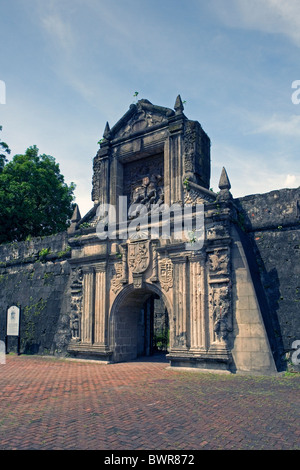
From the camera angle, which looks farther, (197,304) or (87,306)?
(87,306)

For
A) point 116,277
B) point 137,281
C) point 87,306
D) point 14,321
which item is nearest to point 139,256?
point 137,281

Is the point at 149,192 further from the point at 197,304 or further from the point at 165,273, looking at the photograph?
the point at 197,304

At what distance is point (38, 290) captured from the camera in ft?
55.7

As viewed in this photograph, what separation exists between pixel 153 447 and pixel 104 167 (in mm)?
11734

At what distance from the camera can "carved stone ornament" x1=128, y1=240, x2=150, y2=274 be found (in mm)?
12609

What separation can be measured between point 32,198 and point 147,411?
19943 millimetres

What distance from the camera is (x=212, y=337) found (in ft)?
35.6

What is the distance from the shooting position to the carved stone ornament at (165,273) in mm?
12070

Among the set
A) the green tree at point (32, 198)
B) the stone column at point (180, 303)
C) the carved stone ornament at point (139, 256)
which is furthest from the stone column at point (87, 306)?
the green tree at point (32, 198)

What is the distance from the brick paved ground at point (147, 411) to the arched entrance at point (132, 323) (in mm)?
2582

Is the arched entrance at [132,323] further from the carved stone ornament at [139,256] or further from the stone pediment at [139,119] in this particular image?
the stone pediment at [139,119]

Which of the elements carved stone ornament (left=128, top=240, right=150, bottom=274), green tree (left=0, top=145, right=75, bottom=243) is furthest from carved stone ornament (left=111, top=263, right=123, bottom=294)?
green tree (left=0, top=145, right=75, bottom=243)
